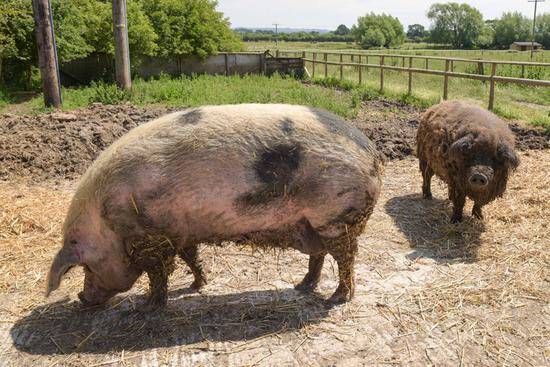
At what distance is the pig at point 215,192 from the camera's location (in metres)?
3.29

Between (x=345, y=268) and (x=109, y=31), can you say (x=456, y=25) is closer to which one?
(x=109, y=31)

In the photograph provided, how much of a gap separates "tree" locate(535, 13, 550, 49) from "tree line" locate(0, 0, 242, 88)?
71.6 metres

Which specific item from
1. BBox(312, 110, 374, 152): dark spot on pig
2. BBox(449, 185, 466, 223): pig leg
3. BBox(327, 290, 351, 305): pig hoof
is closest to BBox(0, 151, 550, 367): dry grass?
BBox(327, 290, 351, 305): pig hoof

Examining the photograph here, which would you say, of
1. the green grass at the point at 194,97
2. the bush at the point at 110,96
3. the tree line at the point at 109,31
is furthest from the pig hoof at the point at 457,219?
the tree line at the point at 109,31

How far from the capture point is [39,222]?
541cm

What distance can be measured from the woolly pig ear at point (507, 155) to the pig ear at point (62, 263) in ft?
14.0

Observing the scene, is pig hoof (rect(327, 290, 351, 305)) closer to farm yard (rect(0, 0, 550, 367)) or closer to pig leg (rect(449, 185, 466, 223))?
farm yard (rect(0, 0, 550, 367))

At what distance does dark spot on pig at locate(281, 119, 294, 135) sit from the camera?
3.45 m

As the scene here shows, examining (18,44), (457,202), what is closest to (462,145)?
(457,202)

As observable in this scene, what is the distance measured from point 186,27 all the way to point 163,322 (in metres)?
19.7

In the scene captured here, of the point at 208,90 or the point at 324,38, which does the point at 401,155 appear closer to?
the point at 208,90

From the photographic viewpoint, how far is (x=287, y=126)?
3477 mm

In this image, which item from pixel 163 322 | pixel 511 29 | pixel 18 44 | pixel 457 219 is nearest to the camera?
pixel 163 322

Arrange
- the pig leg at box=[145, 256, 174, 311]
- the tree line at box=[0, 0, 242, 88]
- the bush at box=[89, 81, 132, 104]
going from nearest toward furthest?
the pig leg at box=[145, 256, 174, 311] → the bush at box=[89, 81, 132, 104] → the tree line at box=[0, 0, 242, 88]
